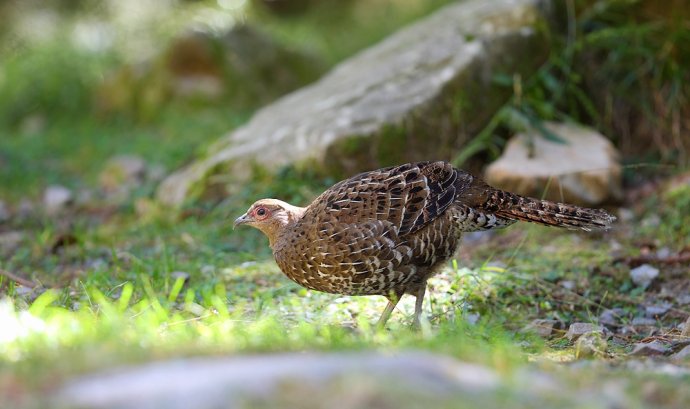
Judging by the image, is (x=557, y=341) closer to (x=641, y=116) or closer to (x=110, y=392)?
(x=110, y=392)

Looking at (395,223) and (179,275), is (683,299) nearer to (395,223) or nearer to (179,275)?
(395,223)

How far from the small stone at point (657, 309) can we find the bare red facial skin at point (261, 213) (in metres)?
2.40

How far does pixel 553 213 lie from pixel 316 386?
2.89 meters

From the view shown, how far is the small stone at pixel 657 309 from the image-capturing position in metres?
5.46

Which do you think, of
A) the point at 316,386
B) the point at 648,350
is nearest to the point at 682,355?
the point at 648,350

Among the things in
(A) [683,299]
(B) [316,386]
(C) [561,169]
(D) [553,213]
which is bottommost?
(A) [683,299]

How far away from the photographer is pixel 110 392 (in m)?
2.73

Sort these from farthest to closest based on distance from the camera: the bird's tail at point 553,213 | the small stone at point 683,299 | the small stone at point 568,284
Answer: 1. the small stone at point 568,284
2. the small stone at point 683,299
3. the bird's tail at point 553,213

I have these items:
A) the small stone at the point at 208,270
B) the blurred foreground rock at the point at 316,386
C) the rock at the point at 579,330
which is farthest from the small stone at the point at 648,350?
the small stone at the point at 208,270

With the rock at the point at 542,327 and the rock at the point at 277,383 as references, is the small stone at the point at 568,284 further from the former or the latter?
the rock at the point at 277,383

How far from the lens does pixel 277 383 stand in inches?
109

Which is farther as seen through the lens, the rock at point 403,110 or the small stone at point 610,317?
the rock at point 403,110

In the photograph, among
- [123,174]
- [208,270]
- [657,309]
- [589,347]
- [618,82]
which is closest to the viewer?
[589,347]

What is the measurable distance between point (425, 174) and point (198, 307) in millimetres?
1527
